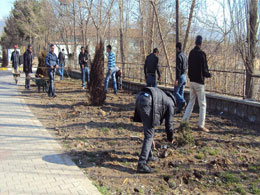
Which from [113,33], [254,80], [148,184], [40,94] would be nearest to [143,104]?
[148,184]

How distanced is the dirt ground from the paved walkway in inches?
9.5

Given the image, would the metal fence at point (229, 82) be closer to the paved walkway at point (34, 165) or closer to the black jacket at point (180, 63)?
the black jacket at point (180, 63)

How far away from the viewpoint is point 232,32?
328 inches

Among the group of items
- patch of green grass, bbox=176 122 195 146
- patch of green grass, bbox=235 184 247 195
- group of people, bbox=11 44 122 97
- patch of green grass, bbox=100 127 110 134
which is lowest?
patch of green grass, bbox=235 184 247 195

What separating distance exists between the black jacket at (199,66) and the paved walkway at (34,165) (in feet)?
11.1

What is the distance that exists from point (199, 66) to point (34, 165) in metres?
4.05

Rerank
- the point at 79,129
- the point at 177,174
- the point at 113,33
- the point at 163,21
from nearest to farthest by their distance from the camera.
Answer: the point at 177,174
the point at 79,129
the point at 163,21
the point at 113,33

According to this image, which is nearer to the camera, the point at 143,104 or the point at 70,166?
the point at 143,104

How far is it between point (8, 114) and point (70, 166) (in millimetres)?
4481

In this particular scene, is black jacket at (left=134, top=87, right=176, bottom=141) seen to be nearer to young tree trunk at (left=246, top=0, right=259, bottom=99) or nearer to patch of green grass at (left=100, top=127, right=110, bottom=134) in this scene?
patch of green grass at (left=100, top=127, right=110, bottom=134)

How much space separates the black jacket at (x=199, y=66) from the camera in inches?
258

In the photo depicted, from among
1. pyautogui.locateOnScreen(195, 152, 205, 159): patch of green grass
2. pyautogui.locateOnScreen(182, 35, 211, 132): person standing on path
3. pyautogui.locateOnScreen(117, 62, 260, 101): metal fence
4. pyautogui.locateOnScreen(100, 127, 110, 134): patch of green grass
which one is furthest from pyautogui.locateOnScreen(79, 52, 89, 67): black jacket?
pyautogui.locateOnScreen(195, 152, 205, 159): patch of green grass

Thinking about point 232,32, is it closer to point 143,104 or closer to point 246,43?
point 246,43

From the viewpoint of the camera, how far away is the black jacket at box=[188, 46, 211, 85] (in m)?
6.55
